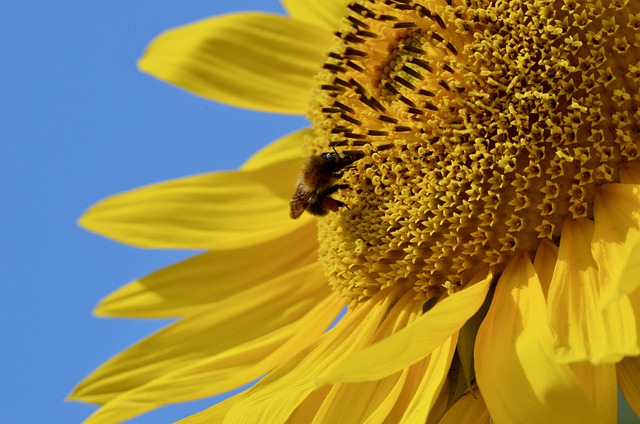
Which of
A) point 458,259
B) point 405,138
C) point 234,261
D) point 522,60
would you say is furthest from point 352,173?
point 234,261

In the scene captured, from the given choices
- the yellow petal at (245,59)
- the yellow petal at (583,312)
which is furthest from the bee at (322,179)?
the yellow petal at (245,59)

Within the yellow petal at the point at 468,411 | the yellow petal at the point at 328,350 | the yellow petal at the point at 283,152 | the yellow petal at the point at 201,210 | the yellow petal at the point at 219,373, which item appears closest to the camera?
the yellow petal at the point at 468,411

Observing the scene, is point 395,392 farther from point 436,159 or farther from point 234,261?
point 234,261

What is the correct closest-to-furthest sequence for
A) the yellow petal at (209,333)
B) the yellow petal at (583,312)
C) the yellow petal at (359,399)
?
1. the yellow petal at (583,312)
2. the yellow petal at (359,399)
3. the yellow petal at (209,333)

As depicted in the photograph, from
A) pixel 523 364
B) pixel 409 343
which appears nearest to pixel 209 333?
pixel 409 343

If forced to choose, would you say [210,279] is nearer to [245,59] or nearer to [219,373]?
[219,373]

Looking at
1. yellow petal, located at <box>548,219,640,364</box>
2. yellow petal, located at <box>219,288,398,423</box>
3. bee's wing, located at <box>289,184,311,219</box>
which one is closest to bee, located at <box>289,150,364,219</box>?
bee's wing, located at <box>289,184,311,219</box>

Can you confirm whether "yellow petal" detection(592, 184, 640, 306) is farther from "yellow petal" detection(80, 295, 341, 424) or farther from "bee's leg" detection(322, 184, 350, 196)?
"yellow petal" detection(80, 295, 341, 424)

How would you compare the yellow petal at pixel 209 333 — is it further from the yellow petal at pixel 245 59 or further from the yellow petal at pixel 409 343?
the yellow petal at pixel 409 343
